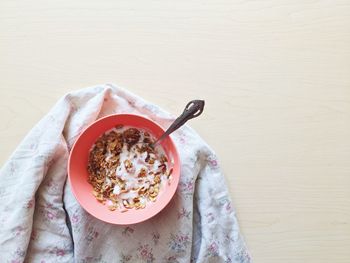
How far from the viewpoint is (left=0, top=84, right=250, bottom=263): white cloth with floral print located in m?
0.77

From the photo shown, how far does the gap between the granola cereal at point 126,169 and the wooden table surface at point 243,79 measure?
91 mm

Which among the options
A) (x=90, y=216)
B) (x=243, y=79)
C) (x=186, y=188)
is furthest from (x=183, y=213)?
(x=243, y=79)

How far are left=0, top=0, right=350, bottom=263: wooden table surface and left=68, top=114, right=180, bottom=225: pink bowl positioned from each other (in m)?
0.07

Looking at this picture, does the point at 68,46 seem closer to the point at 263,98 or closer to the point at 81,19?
the point at 81,19

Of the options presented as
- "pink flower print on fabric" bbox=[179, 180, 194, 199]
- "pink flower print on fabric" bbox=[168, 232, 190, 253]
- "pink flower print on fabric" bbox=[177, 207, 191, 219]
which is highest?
"pink flower print on fabric" bbox=[179, 180, 194, 199]

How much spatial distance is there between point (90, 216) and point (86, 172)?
0.08 metres

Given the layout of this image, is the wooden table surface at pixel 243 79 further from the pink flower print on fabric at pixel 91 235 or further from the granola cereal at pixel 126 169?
the pink flower print on fabric at pixel 91 235

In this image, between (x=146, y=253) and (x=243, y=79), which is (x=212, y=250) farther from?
(x=243, y=79)

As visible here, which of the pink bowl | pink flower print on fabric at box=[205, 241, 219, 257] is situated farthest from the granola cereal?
pink flower print on fabric at box=[205, 241, 219, 257]

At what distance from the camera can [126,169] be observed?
0.80 metres

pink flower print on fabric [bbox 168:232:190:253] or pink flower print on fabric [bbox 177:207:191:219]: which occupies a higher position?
pink flower print on fabric [bbox 177:207:191:219]

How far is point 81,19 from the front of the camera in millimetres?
835

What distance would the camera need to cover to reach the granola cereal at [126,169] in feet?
2.62

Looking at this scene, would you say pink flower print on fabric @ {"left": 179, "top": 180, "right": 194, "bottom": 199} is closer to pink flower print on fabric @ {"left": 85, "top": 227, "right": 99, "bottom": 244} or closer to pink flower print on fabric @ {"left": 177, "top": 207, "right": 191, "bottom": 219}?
pink flower print on fabric @ {"left": 177, "top": 207, "right": 191, "bottom": 219}
